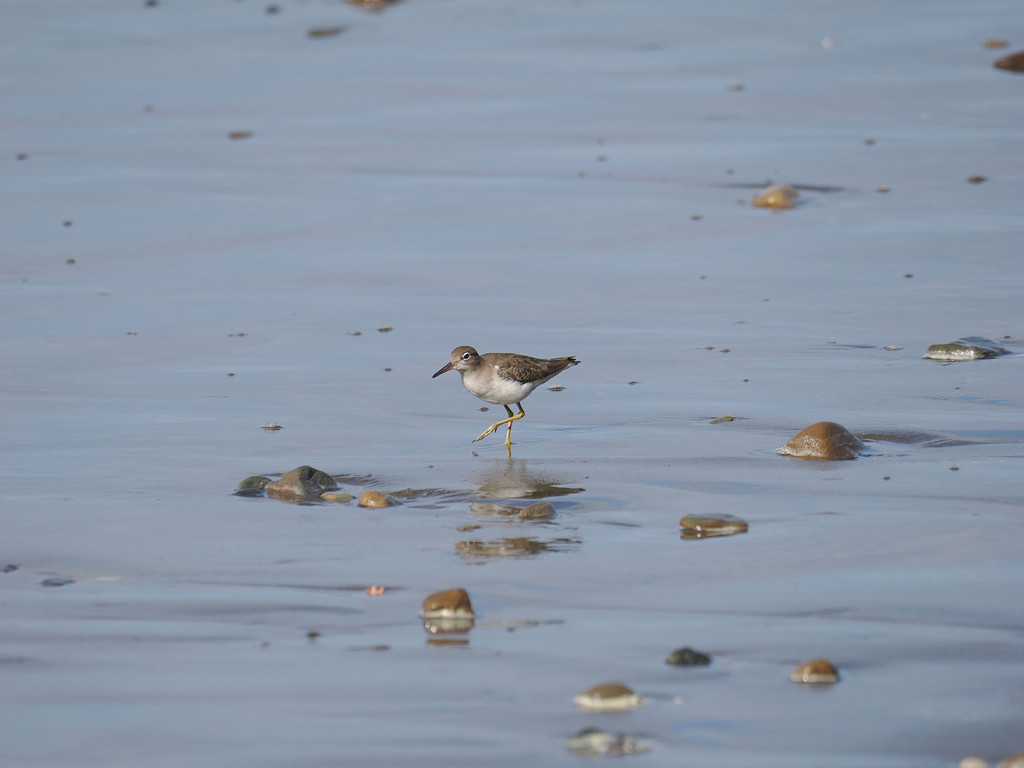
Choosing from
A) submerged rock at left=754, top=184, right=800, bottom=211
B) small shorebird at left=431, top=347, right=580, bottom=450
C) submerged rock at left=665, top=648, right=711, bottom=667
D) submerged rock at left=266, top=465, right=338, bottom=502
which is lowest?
submerged rock at left=665, top=648, right=711, bottom=667

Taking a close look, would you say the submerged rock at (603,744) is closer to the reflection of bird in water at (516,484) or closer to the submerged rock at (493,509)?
the submerged rock at (493,509)

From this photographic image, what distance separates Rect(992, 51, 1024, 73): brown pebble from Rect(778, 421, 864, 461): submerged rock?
32.4 ft

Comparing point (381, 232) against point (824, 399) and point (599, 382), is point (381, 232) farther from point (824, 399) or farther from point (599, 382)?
point (824, 399)

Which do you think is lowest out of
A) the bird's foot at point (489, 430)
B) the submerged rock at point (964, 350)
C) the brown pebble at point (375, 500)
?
the brown pebble at point (375, 500)

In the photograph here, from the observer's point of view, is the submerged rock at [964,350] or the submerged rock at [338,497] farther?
the submerged rock at [964,350]

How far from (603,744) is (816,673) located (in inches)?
27.1

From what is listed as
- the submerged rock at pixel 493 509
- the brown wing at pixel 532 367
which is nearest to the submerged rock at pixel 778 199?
the brown wing at pixel 532 367

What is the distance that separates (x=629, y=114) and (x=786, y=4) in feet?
17.8

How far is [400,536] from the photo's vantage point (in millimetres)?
4980

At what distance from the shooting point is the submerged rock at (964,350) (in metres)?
7.36

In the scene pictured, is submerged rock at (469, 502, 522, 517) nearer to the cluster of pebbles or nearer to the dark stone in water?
the cluster of pebbles

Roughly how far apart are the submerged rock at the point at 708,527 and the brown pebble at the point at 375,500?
1.19m

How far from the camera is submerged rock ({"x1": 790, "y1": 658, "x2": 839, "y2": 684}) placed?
359cm

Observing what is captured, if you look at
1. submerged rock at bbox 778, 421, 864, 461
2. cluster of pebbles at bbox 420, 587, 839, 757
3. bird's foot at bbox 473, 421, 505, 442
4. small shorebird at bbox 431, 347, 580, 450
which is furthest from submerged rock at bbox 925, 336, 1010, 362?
cluster of pebbles at bbox 420, 587, 839, 757
